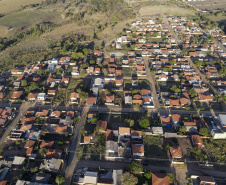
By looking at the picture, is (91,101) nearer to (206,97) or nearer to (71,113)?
(71,113)

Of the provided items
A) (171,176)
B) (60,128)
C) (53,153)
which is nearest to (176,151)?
(171,176)

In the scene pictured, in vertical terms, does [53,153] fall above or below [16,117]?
below

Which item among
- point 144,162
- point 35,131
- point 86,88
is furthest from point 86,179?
point 86,88

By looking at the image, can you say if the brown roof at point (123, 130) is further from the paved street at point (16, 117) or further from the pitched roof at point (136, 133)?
the paved street at point (16, 117)

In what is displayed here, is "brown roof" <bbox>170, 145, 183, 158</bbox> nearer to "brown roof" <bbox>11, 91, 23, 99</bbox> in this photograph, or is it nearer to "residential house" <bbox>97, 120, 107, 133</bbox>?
"residential house" <bbox>97, 120, 107, 133</bbox>

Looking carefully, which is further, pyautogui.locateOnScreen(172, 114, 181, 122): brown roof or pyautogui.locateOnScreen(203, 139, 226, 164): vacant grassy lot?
pyautogui.locateOnScreen(172, 114, 181, 122): brown roof

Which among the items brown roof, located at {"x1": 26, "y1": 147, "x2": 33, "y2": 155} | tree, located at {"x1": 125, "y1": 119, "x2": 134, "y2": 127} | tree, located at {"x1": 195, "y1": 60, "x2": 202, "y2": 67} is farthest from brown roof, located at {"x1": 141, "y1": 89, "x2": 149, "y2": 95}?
brown roof, located at {"x1": 26, "y1": 147, "x2": 33, "y2": 155}
